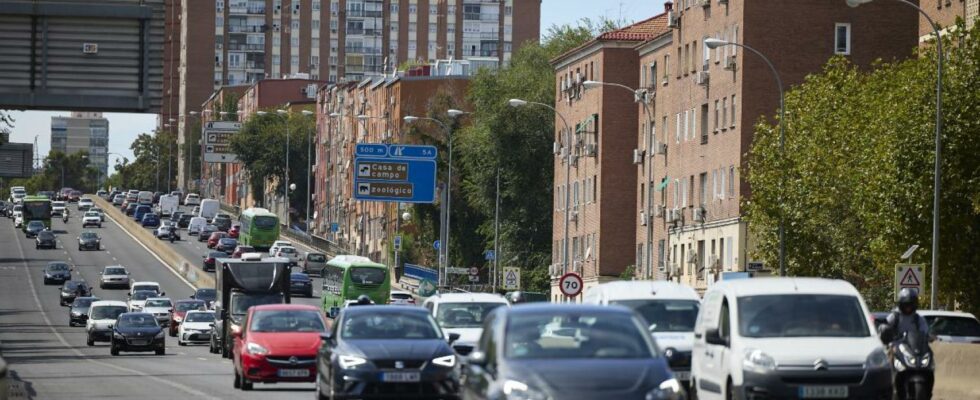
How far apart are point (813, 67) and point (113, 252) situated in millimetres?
76688

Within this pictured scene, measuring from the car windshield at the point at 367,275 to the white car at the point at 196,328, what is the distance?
45.1 ft

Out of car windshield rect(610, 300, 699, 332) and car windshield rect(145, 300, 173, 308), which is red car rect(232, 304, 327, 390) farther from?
car windshield rect(145, 300, 173, 308)

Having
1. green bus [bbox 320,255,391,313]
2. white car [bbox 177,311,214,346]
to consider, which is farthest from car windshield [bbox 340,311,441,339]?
green bus [bbox 320,255,391,313]

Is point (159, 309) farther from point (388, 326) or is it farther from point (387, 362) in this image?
point (387, 362)

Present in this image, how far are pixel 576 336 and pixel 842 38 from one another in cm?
5620

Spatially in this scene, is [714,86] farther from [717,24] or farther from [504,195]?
[504,195]

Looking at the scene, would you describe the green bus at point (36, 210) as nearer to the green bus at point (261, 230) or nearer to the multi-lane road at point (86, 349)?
the multi-lane road at point (86, 349)

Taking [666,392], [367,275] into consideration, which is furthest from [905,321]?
[367,275]

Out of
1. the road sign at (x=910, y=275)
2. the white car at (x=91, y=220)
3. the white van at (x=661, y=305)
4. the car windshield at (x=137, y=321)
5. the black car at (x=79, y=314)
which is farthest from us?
the white car at (x=91, y=220)

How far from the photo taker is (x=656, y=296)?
29.6 meters

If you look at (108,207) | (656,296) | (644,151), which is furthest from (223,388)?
(108,207)

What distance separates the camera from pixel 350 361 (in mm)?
25531

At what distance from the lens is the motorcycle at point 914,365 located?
24141 mm

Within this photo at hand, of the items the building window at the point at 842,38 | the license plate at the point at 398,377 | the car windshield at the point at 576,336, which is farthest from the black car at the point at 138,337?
the car windshield at the point at 576,336
